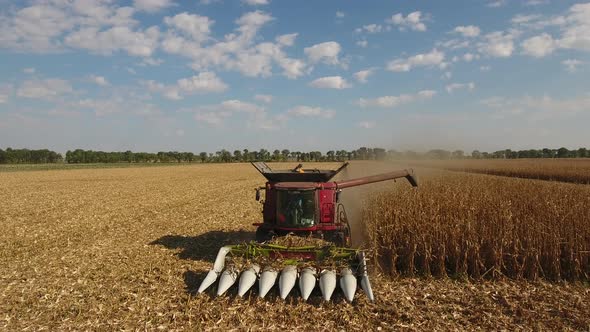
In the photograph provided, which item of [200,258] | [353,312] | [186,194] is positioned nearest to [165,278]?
[200,258]

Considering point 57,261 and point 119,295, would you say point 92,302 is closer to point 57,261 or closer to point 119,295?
point 119,295

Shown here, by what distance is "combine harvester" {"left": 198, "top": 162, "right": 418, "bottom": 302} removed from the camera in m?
5.97

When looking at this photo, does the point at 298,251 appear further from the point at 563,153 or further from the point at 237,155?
the point at 237,155

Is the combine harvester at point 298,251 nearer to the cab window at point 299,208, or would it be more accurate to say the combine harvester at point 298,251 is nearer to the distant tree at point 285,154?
the cab window at point 299,208

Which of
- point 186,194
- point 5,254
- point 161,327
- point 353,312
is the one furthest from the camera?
point 186,194

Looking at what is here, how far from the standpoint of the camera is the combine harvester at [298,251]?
5973 mm

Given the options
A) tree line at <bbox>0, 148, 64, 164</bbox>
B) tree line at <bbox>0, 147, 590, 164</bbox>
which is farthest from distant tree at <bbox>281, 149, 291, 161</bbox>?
tree line at <bbox>0, 148, 64, 164</bbox>

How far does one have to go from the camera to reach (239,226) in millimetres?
12828

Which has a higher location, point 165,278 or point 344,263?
point 344,263

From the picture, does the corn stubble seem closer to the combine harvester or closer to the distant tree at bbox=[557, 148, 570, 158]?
the combine harvester

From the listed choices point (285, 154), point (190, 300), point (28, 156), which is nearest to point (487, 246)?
point (190, 300)

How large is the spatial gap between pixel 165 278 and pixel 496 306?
17.9 feet

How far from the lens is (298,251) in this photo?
6.79 m

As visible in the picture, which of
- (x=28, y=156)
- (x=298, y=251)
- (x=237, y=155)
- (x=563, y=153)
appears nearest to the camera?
(x=298, y=251)
